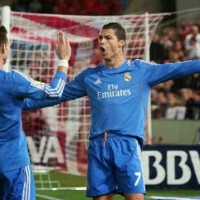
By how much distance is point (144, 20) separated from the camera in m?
15.2

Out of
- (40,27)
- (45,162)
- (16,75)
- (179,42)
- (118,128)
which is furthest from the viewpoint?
(179,42)

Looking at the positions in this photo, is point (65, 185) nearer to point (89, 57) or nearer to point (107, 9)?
point (89, 57)

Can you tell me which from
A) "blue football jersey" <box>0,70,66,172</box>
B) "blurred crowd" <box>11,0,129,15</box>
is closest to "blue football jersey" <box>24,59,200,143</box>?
"blue football jersey" <box>0,70,66,172</box>

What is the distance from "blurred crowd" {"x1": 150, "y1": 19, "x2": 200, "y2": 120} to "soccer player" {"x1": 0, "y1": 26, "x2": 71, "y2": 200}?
461 inches

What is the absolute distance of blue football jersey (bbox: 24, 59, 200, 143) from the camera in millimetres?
7367

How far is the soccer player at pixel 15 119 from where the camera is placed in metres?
6.47

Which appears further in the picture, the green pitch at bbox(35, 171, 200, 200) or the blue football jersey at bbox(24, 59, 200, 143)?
the green pitch at bbox(35, 171, 200, 200)

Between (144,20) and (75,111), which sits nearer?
(144,20)

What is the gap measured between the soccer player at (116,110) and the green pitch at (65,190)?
4522 millimetres

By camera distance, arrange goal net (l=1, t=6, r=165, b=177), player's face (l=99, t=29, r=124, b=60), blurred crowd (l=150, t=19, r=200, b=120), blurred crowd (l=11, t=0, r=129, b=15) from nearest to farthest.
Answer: player's face (l=99, t=29, r=124, b=60) < goal net (l=1, t=6, r=165, b=177) < blurred crowd (l=150, t=19, r=200, b=120) < blurred crowd (l=11, t=0, r=129, b=15)

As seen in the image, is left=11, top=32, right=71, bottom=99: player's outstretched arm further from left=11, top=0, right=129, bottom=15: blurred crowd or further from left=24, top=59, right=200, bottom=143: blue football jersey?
left=11, top=0, right=129, bottom=15: blurred crowd

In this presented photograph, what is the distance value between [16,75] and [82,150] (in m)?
10.1

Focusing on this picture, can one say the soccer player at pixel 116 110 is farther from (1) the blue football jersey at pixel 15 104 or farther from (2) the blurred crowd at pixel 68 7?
(2) the blurred crowd at pixel 68 7

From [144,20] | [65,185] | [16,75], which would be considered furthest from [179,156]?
[16,75]
